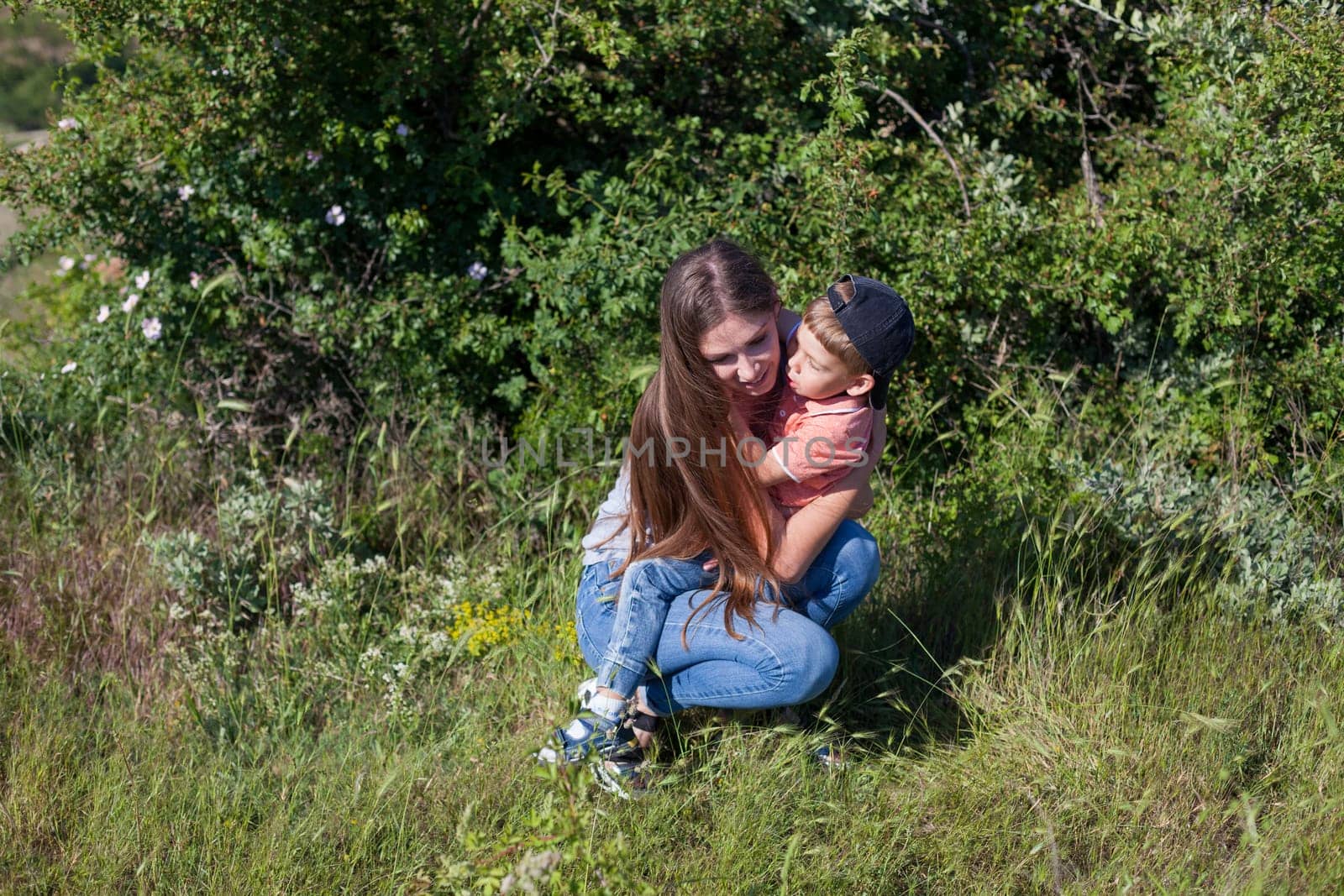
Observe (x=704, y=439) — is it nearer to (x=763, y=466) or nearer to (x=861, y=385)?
(x=763, y=466)

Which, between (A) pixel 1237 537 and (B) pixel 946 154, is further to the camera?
(B) pixel 946 154

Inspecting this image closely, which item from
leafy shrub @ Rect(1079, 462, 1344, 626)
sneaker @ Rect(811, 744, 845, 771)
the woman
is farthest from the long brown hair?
leafy shrub @ Rect(1079, 462, 1344, 626)

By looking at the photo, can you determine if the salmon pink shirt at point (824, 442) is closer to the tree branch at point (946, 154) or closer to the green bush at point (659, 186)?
the green bush at point (659, 186)

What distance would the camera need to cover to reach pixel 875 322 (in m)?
2.47

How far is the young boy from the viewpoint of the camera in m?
2.49

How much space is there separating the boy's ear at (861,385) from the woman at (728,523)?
0.58 feet

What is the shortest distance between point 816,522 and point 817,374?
34cm

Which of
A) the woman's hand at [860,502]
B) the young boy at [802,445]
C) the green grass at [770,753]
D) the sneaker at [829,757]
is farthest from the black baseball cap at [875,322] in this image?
the sneaker at [829,757]

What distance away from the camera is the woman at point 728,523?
100 inches

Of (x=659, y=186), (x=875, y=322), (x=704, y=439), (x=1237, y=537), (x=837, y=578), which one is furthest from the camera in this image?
(x=659, y=186)

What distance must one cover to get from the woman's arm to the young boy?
0.10ft

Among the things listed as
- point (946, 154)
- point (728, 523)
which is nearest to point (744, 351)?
point (728, 523)

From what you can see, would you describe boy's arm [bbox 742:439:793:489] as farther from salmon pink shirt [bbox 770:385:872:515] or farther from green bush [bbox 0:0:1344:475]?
green bush [bbox 0:0:1344:475]

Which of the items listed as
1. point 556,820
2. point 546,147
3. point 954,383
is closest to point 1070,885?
point 556,820
